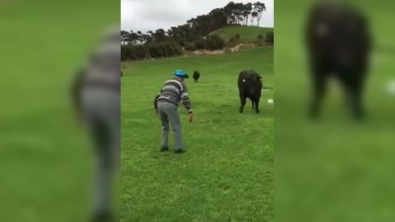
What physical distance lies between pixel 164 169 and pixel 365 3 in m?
2.19

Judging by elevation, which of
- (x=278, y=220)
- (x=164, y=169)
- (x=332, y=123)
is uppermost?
(x=332, y=123)

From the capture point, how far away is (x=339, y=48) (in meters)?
1.02

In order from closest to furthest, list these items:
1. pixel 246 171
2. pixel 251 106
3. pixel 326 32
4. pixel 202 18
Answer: pixel 326 32, pixel 202 18, pixel 246 171, pixel 251 106

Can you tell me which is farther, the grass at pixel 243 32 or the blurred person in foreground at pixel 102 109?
the grass at pixel 243 32

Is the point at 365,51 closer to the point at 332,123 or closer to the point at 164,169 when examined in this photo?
the point at 332,123

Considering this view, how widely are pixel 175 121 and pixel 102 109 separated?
2.27 meters

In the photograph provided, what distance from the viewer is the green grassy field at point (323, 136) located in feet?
3.49

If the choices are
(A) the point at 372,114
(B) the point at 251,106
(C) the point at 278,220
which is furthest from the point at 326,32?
(B) the point at 251,106

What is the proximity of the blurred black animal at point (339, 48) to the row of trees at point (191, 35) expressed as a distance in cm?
33

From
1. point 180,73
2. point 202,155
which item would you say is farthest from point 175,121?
point 180,73

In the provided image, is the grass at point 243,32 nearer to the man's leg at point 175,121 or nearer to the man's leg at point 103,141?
the man's leg at point 103,141

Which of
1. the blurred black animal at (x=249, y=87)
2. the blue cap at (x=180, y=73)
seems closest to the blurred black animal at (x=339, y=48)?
the blue cap at (x=180, y=73)

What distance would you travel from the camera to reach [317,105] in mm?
1094

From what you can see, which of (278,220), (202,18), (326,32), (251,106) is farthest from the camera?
(251,106)
